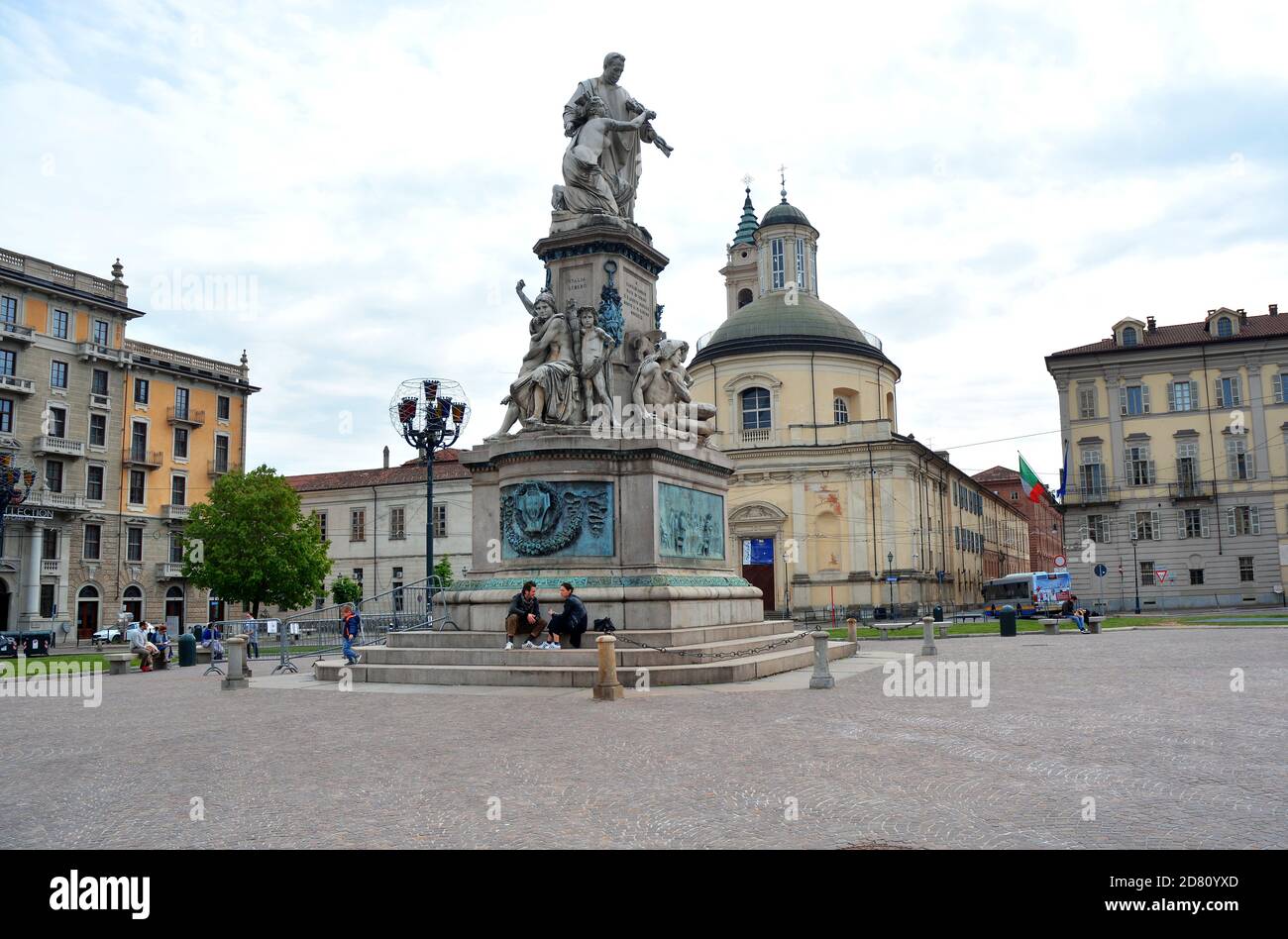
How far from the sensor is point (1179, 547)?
57.3m

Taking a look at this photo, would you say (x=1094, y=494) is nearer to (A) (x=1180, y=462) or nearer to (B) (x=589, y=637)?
(A) (x=1180, y=462)

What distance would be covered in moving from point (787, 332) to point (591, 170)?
42.7 m

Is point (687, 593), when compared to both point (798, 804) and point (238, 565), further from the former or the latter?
point (238, 565)

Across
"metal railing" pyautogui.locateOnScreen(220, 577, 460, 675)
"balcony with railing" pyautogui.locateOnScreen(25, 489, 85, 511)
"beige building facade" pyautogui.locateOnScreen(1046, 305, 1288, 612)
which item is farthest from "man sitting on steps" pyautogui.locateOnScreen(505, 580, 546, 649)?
"beige building facade" pyautogui.locateOnScreen(1046, 305, 1288, 612)

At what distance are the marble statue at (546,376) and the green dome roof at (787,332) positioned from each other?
139ft

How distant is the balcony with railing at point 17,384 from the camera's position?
4947 cm

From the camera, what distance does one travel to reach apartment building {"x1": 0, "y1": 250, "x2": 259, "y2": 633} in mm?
50188

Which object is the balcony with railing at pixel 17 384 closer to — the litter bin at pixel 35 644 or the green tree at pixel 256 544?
the green tree at pixel 256 544

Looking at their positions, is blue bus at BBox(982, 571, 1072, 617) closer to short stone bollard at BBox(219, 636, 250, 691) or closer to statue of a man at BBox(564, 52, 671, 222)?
statue of a man at BBox(564, 52, 671, 222)

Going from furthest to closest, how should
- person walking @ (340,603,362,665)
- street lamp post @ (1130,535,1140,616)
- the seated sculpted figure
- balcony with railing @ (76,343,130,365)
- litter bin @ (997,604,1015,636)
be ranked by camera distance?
street lamp post @ (1130,535,1140,616), balcony with railing @ (76,343,130,365), litter bin @ (997,604,1015,636), person walking @ (340,603,362,665), the seated sculpted figure

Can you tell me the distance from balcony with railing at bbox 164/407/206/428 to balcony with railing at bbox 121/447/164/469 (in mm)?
2293

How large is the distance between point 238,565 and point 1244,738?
4686 cm

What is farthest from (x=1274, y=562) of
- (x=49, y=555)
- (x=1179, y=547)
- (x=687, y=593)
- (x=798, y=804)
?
(x=49, y=555)

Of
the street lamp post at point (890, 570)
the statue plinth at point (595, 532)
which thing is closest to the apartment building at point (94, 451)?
the statue plinth at point (595, 532)
